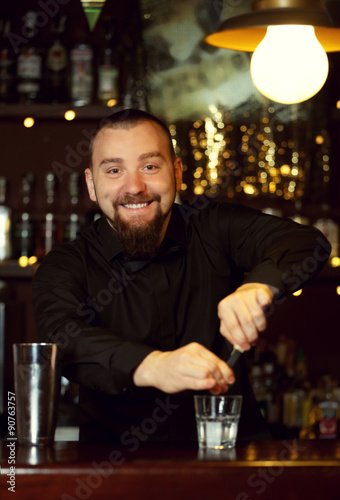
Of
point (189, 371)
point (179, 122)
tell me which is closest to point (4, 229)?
point (179, 122)

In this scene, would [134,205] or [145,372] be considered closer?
Result: [145,372]

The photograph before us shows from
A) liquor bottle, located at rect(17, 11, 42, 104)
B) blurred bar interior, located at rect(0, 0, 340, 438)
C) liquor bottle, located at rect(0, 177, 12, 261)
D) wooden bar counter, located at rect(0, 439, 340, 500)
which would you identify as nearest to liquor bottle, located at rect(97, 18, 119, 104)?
blurred bar interior, located at rect(0, 0, 340, 438)

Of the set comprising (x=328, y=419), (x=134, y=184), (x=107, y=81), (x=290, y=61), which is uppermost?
(x=107, y=81)

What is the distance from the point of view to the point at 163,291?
1763 mm

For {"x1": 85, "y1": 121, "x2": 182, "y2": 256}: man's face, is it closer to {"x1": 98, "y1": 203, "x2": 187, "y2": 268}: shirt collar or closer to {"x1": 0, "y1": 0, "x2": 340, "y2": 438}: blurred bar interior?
{"x1": 98, "y1": 203, "x2": 187, "y2": 268}: shirt collar

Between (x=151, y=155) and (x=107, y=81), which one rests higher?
(x=107, y=81)

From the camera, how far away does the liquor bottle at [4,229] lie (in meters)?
3.19

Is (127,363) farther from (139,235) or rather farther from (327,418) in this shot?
(327,418)

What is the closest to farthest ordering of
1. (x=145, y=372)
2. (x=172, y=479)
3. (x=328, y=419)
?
1. (x=172, y=479)
2. (x=145, y=372)
3. (x=328, y=419)

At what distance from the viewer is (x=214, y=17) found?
329cm

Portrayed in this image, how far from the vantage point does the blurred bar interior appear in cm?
318

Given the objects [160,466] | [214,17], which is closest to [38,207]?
[214,17]

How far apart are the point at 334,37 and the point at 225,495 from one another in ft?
3.78

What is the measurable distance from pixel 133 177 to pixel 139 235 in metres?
0.12
